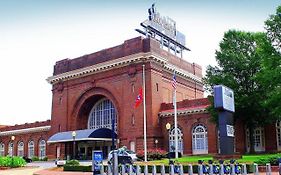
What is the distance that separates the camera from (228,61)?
40312 millimetres

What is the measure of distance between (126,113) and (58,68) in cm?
1545

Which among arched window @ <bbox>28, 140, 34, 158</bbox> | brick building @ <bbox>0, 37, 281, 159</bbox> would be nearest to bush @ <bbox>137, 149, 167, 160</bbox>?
brick building @ <bbox>0, 37, 281, 159</bbox>

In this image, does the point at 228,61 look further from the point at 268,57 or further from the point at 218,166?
the point at 218,166

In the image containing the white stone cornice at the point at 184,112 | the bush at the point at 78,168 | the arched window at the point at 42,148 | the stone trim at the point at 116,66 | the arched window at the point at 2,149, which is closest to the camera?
the bush at the point at 78,168

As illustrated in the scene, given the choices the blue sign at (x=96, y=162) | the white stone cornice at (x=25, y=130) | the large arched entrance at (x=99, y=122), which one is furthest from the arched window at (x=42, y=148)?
the blue sign at (x=96, y=162)

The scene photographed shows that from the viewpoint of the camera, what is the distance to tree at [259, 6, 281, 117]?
3222 centimetres

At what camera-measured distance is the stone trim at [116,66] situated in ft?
154

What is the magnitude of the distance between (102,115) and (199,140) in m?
15.3

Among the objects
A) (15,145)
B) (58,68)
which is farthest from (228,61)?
(15,145)

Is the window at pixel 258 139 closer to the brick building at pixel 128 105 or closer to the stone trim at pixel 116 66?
the brick building at pixel 128 105

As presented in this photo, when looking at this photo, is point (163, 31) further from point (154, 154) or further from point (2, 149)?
point (2, 149)

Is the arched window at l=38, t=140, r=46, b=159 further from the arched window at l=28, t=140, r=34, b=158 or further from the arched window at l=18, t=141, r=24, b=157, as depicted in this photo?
the arched window at l=18, t=141, r=24, b=157

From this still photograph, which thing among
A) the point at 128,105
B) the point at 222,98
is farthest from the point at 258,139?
the point at 222,98

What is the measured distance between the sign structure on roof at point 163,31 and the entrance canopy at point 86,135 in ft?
48.7
